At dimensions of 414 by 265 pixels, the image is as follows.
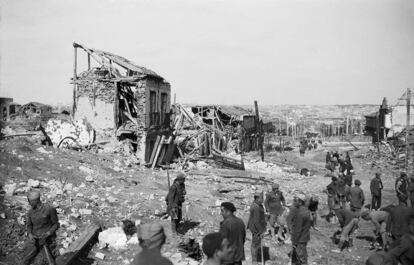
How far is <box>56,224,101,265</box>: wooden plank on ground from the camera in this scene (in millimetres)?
6613

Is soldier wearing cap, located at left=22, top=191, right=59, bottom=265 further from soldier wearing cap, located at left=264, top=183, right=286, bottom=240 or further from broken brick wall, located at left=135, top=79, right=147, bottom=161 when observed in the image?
broken brick wall, located at left=135, top=79, right=147, bottom=161

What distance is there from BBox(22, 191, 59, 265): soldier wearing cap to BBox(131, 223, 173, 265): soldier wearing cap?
3308mm

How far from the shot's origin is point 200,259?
25.0 ft

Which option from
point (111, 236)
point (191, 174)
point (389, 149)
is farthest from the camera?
point (389, 149)

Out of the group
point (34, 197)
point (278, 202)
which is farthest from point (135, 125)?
point (34, 197)

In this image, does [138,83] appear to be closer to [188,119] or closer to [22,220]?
[188,119]

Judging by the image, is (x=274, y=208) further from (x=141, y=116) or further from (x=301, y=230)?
(x=141, y=116)

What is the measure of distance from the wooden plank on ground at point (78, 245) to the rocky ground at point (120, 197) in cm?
25

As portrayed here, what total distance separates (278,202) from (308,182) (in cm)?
974

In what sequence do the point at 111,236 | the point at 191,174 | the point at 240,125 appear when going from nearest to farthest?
the point at 111,236 < the point at 191,174 < the point at 240,125

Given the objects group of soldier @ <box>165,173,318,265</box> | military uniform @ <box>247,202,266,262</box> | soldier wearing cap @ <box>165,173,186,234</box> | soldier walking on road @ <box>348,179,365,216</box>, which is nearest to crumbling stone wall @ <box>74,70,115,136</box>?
soldier wearing cap @ <box>165,173,186,234</box>

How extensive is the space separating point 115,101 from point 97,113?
1.28 metres

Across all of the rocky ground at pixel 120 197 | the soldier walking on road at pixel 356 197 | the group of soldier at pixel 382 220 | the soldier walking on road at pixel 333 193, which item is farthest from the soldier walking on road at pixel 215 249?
the soldier walking on road at pixel 333 193

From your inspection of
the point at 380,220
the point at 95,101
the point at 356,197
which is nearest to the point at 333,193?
the point at 356,197
